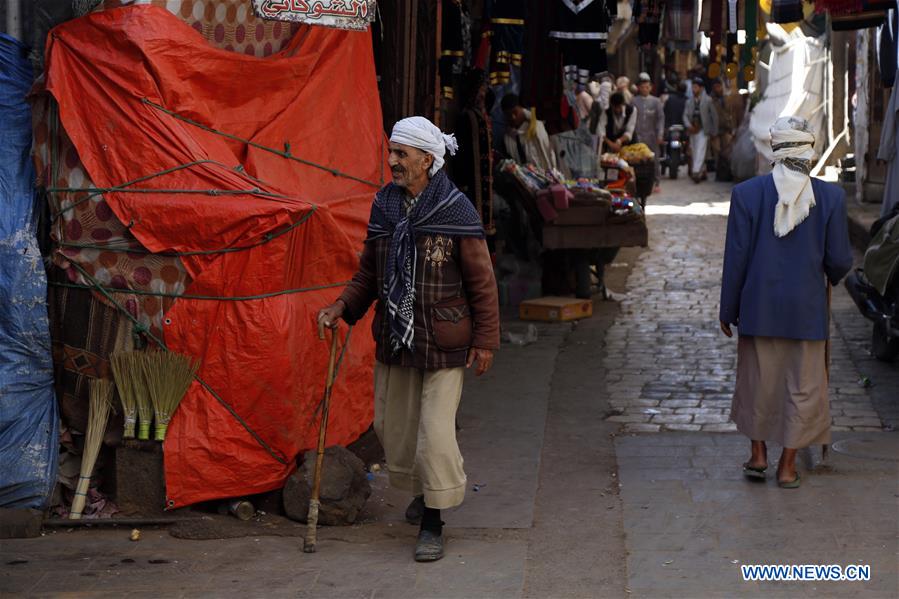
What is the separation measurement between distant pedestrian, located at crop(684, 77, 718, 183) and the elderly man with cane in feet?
70.3

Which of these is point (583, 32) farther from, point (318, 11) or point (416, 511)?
point (416, 511)

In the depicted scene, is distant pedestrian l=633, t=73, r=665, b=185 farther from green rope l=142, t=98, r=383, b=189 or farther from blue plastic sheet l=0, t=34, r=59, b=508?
blue plastic sheet l=0, t=34, r=59, b=508

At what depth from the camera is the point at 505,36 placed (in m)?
9.90

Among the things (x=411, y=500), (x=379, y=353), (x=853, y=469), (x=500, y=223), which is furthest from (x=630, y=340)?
(x=379, y=353)

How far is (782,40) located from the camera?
860 inches

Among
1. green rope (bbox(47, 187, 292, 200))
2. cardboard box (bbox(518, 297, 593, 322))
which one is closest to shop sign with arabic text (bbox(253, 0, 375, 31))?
green rope (bbox(47, 187, 292, 200))

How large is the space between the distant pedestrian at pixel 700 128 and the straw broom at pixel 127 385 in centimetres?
2150

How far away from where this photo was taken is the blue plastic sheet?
18.9 feet

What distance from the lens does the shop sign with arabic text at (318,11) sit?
5.77m

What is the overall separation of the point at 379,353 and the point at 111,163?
1.52 meters

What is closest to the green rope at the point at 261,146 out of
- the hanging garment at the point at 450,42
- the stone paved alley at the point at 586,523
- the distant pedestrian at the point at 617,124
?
the stone paved alley at the point at 586,523

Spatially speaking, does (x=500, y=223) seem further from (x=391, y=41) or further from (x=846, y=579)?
(x=846, y=579)

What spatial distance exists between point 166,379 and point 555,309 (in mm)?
5875

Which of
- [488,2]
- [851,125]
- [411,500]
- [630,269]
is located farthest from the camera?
[851,125]
